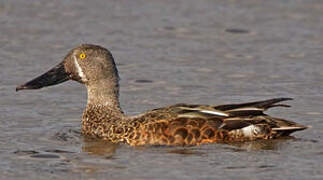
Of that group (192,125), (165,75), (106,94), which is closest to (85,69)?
(106,94)

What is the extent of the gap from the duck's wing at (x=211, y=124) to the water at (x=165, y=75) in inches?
6.7

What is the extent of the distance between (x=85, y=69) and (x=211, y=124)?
194 centimetres

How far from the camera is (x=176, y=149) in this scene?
11.5 meters

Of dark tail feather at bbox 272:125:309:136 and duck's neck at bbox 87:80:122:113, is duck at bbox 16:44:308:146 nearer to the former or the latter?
dark tail feather at bbox 272:125:309:136

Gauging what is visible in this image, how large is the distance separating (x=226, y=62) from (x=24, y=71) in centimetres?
320

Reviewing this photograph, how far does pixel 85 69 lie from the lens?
41.4 feet

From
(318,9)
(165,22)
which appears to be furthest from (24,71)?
(318,9)

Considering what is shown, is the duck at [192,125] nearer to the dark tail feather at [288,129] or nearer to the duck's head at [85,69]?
the dark tail feather at [288,129]

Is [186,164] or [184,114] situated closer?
[186,164]

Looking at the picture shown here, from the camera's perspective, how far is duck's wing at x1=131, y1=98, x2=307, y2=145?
460 inches

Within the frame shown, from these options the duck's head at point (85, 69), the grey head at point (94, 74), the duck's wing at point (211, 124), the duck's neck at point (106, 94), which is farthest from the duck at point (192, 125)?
the duck's head at point (85, 69)

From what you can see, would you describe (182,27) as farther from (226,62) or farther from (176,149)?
(176,149)

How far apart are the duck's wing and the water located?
0.17 meters

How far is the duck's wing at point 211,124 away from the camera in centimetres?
1168
